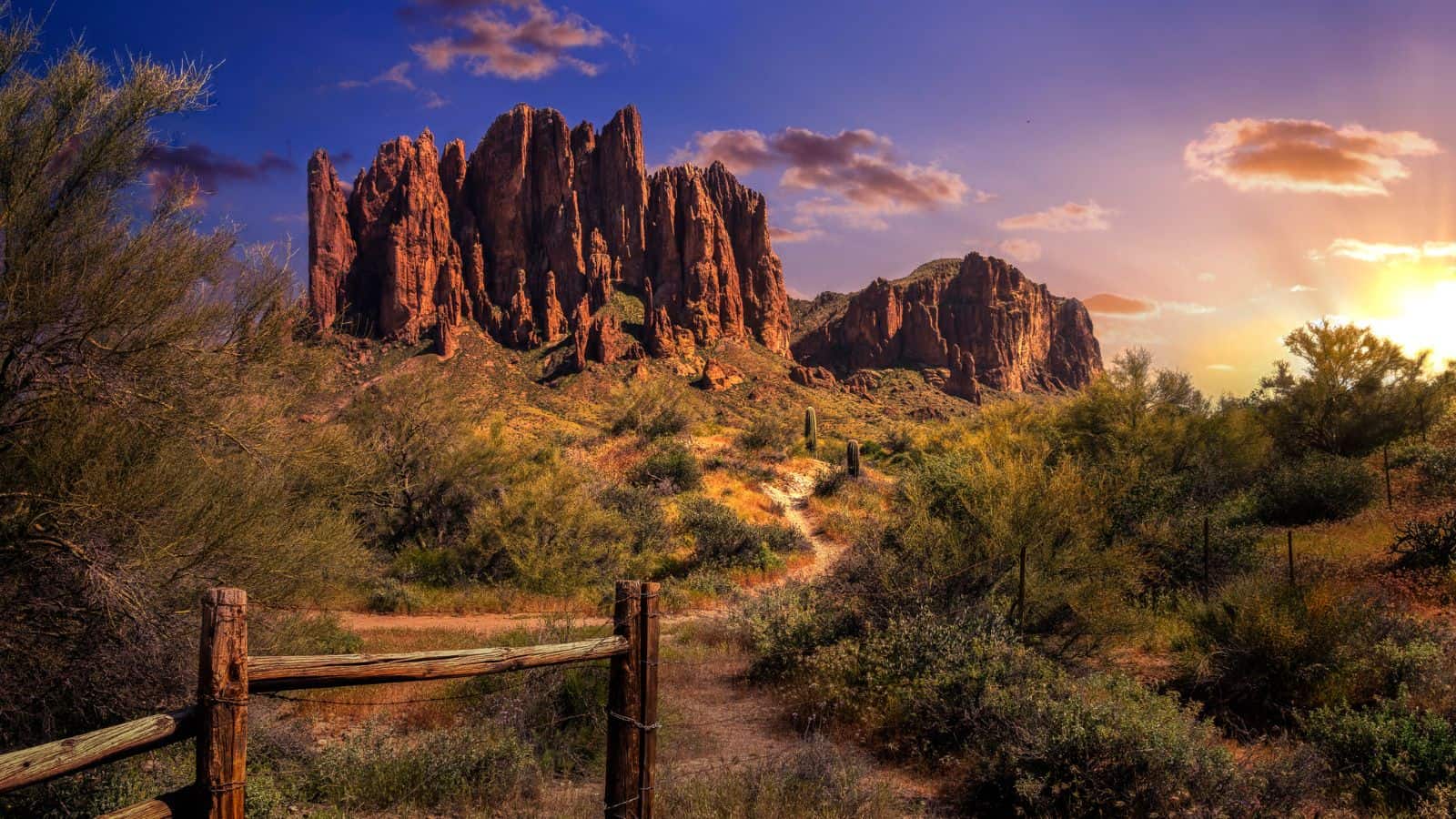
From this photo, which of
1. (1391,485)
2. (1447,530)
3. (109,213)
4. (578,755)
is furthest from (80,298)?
(1391,485)

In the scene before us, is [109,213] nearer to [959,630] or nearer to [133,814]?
[133,814]

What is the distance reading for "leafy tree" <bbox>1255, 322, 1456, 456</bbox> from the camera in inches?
887

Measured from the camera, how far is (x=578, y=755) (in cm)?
732

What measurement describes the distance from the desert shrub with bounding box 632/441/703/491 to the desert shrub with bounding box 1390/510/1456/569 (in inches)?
739

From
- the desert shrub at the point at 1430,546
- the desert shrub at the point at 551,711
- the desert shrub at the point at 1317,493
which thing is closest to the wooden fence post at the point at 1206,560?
the desert shrub at the point at 1430,546

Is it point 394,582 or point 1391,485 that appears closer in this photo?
point 394,582

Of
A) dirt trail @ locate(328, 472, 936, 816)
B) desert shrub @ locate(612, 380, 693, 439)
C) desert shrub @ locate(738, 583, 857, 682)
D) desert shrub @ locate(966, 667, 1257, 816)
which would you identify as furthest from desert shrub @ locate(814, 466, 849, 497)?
desert shrub @ locate(966, 667, 1257, 816)

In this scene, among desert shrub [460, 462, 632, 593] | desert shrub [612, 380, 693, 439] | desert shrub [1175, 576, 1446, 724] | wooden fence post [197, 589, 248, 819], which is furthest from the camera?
desert shrub [612, 380, 693, 439]

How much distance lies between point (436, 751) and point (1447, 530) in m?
16.1

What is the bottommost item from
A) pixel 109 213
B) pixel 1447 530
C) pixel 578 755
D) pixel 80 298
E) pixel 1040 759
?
pixel 578 755

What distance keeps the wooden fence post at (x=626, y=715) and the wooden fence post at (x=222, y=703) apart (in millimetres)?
2108

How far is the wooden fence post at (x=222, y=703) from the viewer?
11.0ft

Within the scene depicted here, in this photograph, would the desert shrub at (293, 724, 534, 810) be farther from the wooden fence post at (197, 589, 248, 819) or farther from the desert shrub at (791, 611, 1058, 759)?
the desert shrub at (791, 611, 1058, 759)

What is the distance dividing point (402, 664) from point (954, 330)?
142854mm
